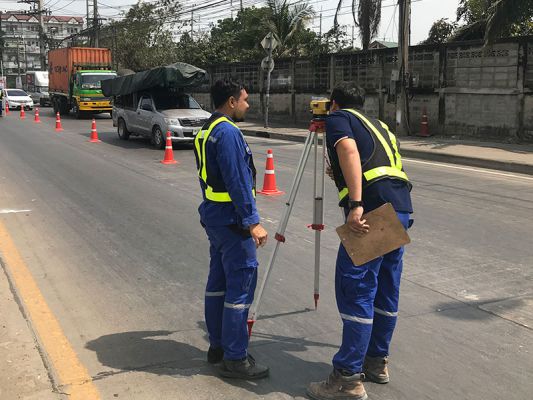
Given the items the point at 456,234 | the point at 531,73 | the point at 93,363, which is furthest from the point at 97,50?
the point at 93,363

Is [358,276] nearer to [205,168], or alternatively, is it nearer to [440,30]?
[205,168]

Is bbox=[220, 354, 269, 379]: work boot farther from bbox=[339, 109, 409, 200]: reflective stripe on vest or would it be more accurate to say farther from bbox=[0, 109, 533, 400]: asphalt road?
bbox=[339, 109, 409, 200]: reflective stripe on vest

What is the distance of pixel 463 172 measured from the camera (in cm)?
1228

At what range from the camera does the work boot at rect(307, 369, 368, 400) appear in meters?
3.12

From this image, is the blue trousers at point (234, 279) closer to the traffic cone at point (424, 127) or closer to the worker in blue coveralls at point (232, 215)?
the worker in blue coveralls at point (232, 215)

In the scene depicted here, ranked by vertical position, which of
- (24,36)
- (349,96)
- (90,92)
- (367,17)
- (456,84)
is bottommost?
(349,96)

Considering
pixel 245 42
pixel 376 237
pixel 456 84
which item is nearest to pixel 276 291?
pixel 376 237

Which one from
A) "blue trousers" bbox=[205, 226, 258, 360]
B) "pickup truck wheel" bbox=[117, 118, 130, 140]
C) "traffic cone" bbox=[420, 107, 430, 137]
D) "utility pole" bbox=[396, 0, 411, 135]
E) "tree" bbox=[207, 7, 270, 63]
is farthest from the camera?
"tree" bbox=[207, 7, 270, 63]

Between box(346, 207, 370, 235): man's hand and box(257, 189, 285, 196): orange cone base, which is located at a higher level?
box(346, 207, 370, 235): man's hand

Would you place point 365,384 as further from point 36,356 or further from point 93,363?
point 36,356

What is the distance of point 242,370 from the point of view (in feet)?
11.2

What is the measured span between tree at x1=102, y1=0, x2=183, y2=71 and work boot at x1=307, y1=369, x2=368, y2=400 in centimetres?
4296

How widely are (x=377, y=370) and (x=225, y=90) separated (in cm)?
187

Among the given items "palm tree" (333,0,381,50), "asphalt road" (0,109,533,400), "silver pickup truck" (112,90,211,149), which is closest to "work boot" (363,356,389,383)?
"asphalt road" (0,109,533,400)
